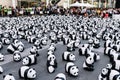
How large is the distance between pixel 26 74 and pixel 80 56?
2.27 metres

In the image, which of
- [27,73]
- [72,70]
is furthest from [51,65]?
[27,73]

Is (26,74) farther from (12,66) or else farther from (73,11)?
(73,11)

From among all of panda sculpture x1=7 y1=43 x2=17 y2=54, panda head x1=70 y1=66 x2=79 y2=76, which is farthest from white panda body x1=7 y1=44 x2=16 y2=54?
panda head x1=70 y1=66 x2=79 y2=76

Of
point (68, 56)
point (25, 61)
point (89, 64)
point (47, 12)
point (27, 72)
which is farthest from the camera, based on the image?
point (47, 12)

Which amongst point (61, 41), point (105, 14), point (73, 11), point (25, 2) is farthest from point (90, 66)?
point (25, 2)

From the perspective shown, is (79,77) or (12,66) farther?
(12,66)

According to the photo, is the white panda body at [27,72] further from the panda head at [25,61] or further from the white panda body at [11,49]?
the white panda body at [11,49]

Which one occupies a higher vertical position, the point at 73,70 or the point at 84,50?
the point at 84,50

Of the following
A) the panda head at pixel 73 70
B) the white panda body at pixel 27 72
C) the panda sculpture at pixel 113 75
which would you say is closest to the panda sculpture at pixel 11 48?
the white panda body at pixel 27 72

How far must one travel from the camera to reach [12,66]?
5996 mm

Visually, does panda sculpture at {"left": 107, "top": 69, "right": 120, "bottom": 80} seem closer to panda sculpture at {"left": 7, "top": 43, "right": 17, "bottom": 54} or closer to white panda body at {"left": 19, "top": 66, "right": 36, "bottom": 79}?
white panda body at {"left": 19, "top": 66, "right": 36, "bottom": 79}

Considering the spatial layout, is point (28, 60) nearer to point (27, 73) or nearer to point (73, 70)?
point (27, 73)

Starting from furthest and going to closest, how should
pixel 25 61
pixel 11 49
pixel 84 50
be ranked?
pixel 11 49 → pixel 84 50 → pixel 25 61

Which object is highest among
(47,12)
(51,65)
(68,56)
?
(47,12)
